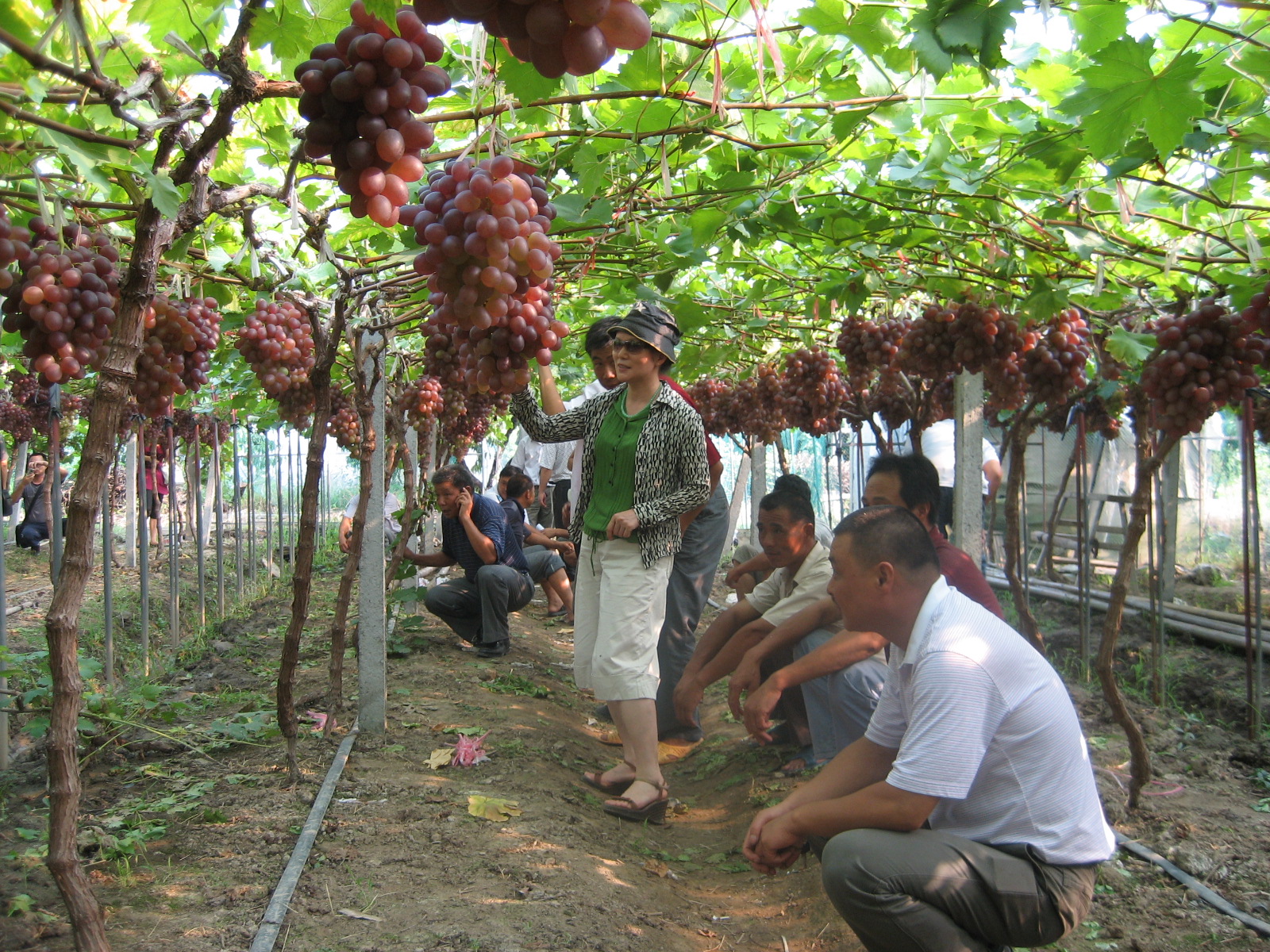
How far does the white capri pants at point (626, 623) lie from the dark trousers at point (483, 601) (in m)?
2.85

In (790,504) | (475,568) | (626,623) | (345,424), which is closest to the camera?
(626,623)

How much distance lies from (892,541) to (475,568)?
4.80 meters

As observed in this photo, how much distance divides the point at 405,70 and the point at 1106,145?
84.4 inches

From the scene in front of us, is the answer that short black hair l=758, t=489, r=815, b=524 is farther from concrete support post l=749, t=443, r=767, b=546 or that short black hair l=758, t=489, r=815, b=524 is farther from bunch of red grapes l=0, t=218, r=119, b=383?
concrete support post l=749, t=443, r=767, b=546

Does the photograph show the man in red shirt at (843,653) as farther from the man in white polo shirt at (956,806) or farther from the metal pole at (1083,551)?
the metal pole at (1083,551)

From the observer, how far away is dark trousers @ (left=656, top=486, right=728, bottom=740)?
5035 millimetres

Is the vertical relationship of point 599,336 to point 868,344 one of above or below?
below

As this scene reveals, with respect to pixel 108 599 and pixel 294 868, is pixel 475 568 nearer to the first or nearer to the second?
pixel 108 599

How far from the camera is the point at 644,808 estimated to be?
380cm

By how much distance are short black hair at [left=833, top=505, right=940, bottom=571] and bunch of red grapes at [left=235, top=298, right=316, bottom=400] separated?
105 inches

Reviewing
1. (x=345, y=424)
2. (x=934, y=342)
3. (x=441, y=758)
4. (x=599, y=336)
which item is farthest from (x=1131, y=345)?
(x=345, y=424)

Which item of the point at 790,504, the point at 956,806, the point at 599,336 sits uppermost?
the point at 599,336

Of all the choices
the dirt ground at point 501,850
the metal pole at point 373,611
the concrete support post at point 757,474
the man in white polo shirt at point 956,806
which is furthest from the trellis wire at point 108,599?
the concrete support post at point 757,474

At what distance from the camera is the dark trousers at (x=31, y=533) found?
13.3 metres
